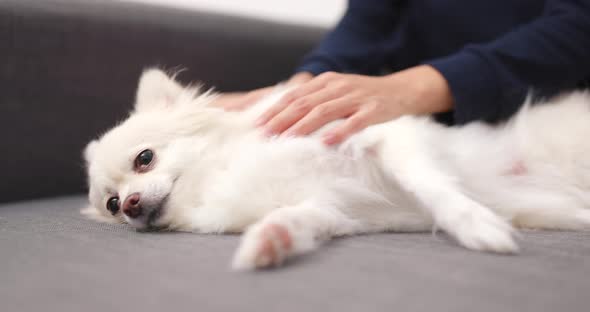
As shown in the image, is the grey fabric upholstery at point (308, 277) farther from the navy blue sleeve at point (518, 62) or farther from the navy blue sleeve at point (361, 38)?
the navy blue sleeve at point (361, 38)

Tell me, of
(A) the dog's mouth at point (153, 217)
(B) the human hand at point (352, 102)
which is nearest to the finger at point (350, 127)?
(B) the human hand at point (352, 102)

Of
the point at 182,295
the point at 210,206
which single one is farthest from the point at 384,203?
the point at 182,295

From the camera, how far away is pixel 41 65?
1.67 metres

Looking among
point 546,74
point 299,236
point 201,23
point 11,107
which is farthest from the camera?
point 201,23

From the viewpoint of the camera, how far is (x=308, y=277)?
0.71m

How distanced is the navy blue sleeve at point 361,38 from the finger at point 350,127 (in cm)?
64

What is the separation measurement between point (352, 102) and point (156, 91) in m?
0.68

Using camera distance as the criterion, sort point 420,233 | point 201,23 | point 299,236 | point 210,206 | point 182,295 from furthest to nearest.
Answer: point 201,23 → point 210,206 → point 420,233 → point 299,236 → point 182,295

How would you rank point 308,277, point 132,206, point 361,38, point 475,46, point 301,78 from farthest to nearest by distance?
1. point 361,38
2. point 301,78
3. point 475,46
4. point 132,206
5. point 308,277

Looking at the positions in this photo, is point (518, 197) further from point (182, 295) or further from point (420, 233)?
point (182, 295)

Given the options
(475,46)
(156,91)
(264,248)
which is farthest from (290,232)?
(475,46)

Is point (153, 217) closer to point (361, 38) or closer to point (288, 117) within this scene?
point (288, 117)

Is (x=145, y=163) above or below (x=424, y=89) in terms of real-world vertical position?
below

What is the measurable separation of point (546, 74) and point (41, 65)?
1.82 metres
